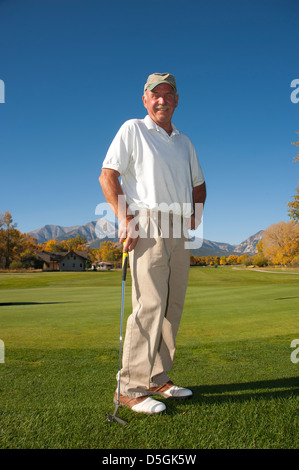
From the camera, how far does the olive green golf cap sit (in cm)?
293

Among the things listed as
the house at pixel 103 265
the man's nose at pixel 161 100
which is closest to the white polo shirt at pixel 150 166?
the man's nose at pixel 161 100

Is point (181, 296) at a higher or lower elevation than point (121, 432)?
higher

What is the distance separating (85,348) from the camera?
468 centimetres

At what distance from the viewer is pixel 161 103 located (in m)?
2.97

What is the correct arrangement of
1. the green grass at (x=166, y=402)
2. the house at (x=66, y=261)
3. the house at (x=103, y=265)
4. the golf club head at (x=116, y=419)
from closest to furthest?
the green grass at (x=166, y=402)
the golf club head at (x=116, y=419)
the house at (x=66, y=261)
the house at (x=103, y=265)

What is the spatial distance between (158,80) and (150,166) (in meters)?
0.76

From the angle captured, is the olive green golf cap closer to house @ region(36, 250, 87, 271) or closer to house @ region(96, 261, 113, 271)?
house @ region(36, 250, 87, 271)

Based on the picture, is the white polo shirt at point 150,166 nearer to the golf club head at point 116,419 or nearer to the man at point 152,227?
the man at point 152,227

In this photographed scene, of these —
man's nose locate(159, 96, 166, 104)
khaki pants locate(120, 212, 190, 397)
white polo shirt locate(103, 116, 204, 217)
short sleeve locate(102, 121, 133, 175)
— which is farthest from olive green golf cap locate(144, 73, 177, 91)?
khaki pants locate(120, 212, 190, 397)

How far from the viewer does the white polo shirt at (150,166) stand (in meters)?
2.80

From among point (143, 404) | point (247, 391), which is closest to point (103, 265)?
point (247, 391)

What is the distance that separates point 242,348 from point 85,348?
2.10 metres
